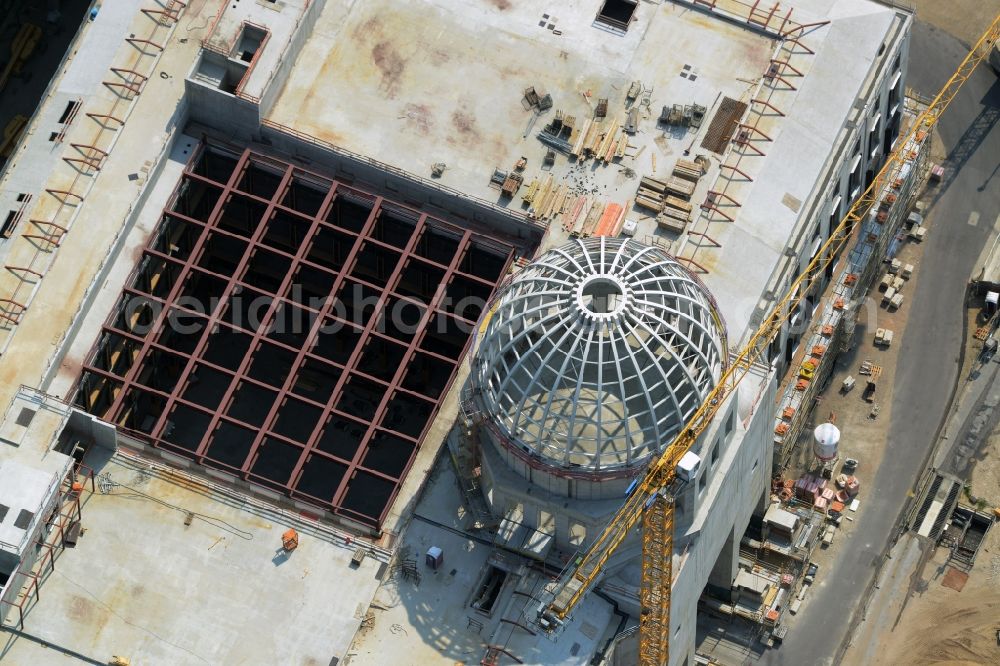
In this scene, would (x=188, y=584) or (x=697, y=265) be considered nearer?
(x=188, y=584)

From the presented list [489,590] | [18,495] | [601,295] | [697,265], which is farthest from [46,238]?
[697,265]

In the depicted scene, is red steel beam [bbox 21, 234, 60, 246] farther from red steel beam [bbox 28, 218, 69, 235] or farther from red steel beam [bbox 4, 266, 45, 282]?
red steel beam [bbox 4, 266, 45, 282]

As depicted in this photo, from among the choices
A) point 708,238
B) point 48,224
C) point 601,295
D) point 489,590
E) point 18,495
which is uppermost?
point 708,238

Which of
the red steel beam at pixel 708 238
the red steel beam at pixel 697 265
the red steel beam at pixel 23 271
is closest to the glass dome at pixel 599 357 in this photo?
the red steel beam at pixel 697 265

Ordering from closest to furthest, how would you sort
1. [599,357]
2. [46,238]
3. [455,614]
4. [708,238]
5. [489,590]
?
[599,357] < [455,614] < [489,590] < [46,238] < [708,238]

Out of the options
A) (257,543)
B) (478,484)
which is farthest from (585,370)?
(257,543)

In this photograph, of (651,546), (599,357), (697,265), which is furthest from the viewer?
(697,265)

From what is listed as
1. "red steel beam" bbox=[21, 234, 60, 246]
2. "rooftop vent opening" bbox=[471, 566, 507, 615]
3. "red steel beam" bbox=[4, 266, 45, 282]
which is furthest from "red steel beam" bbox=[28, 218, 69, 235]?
"rooftop vent opening" bbox=[471, 566, 507, 615]

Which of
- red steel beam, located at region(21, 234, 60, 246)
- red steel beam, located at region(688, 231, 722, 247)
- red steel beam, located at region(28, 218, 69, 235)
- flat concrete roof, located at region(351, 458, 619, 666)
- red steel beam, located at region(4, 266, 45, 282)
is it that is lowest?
flat concrete roof, located at region(351, 458, 619, 666)

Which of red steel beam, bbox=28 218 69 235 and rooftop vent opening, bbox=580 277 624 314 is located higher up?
rooftop vent opening, bbox=580 277 624 314

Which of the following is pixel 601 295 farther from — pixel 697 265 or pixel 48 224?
pixel 48 224
